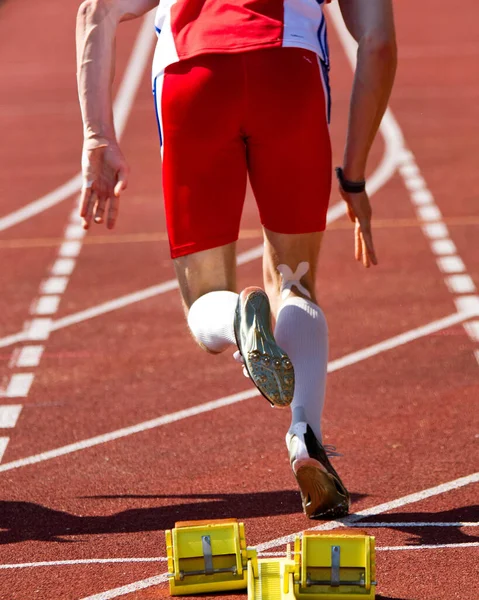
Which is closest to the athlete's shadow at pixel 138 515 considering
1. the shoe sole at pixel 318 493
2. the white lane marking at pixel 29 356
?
the shoe sole at pixel 318 493

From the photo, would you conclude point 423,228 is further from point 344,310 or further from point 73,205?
point 73,205

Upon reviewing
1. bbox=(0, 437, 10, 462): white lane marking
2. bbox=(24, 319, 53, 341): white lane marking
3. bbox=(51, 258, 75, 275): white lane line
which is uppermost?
bbox=(0, 437, 10, 462): white lane marking

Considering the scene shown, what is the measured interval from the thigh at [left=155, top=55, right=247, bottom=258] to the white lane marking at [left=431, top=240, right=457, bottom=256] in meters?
5.08

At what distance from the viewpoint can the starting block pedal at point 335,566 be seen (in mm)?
3629

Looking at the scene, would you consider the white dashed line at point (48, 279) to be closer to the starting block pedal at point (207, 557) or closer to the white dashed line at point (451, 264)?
the starting block pedal at point (207, 557)

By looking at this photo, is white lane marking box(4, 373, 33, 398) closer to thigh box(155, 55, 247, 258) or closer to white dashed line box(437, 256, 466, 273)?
thigh box(155, 55, 247, 258)

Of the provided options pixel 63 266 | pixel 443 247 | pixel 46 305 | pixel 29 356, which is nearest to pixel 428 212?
pixel 443 247

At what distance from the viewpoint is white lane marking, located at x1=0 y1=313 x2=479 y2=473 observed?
541cm

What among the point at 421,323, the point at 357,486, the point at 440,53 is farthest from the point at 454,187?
the point at 440,53

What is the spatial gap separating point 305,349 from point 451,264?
184 inches

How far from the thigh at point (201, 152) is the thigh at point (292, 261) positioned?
0.49 feet

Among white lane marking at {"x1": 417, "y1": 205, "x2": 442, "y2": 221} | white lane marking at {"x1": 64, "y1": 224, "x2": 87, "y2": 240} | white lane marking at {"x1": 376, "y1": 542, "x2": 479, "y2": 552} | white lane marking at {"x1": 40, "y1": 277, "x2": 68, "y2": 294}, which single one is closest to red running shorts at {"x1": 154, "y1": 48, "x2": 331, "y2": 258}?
white lane marking at {"x1": 376, "y1": 542, "x2": 479, "y2": 552}

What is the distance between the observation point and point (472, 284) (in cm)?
821

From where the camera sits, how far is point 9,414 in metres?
6.03
